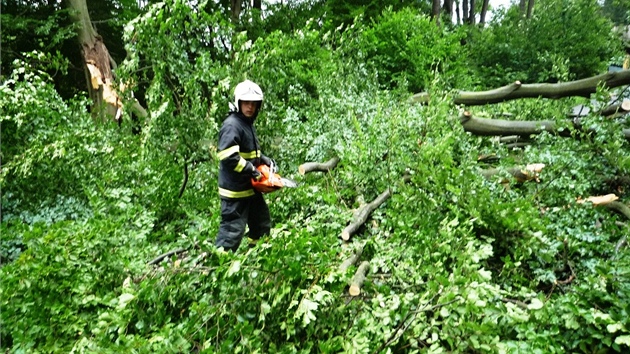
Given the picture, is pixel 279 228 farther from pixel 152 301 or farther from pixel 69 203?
pixel 69 203

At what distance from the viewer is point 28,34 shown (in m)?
7.93

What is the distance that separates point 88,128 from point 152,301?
3172mm

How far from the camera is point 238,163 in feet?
10.1

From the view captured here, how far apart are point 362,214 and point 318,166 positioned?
1.02m

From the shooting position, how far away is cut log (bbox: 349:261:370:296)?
→ 2.35 metres

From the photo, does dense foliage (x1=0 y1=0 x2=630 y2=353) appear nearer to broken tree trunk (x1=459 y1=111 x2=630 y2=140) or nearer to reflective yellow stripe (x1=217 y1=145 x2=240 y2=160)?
broken tree trunk (x1=459 y1=111 x2=630 y2=140)

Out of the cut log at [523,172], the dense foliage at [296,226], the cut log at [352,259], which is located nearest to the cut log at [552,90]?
the dense foliage at [296,226]

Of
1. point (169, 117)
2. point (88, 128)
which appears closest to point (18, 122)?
point (88, 128)

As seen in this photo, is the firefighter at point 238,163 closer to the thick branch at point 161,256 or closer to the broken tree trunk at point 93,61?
the thick branch at point 161,256

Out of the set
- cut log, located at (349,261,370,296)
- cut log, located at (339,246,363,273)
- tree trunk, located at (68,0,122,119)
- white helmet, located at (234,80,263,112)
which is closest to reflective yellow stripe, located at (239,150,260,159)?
white helmet, located at (234,80,263,112)

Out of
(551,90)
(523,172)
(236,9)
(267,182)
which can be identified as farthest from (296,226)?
(236,9)

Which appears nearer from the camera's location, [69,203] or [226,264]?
[226,264]

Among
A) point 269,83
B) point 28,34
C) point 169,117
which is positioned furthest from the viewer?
point 28,34

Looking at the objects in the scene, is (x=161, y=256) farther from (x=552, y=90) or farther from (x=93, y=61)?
(x=93, y=61)
